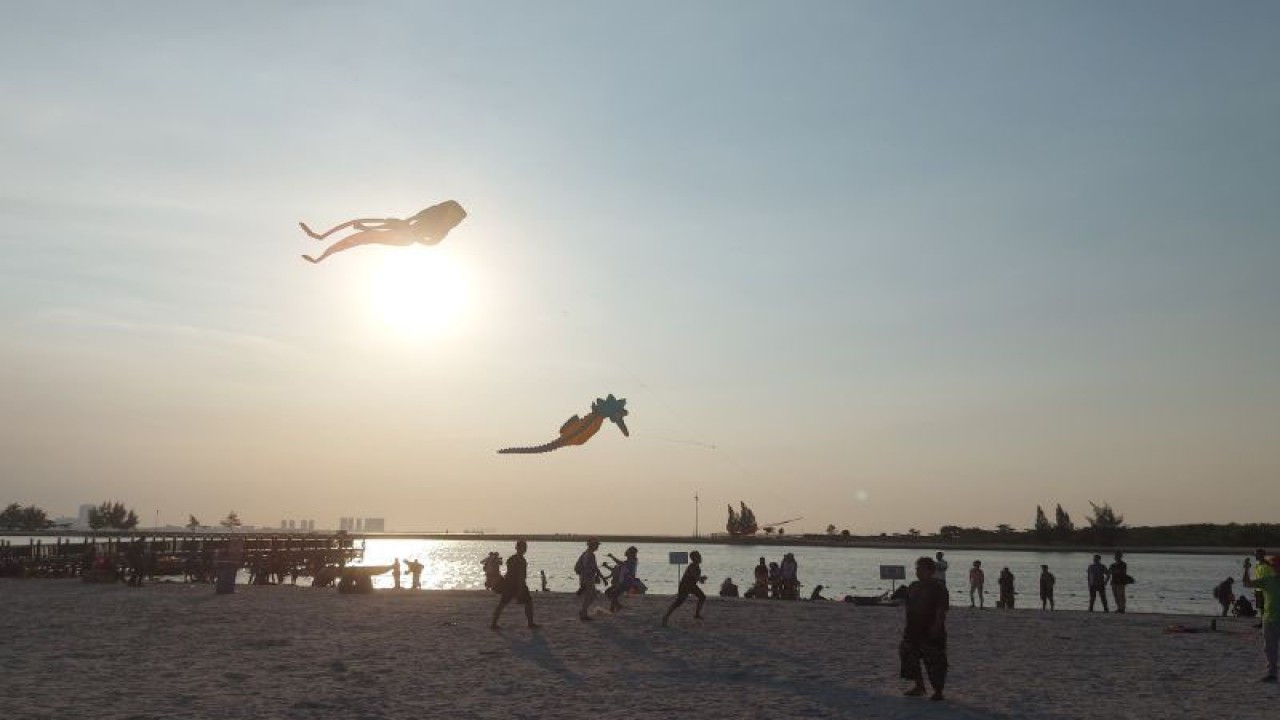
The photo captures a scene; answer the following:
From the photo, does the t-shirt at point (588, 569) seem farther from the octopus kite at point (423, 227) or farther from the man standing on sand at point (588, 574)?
the octopus kite at point (423, 227)

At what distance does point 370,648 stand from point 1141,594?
221ft

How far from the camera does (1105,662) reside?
1650 centimetres

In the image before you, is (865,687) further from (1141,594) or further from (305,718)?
(1141,594)

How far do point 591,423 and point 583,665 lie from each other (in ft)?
45.1

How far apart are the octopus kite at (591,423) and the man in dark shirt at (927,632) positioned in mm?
16057

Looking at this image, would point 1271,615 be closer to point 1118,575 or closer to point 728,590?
point 1118,575

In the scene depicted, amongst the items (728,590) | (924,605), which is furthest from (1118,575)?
(924,605)

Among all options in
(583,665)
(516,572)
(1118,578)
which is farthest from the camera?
(1118,578)

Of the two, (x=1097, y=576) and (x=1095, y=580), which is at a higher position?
(x=1097, y=576)

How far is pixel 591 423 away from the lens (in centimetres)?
2875

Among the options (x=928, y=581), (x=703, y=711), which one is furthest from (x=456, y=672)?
(x=928, y=581)

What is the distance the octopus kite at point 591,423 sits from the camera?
93.4 ft

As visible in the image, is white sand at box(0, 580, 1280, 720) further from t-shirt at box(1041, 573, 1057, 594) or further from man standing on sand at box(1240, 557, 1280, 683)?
t-shirt at box(1041, 573, 1057, 594)

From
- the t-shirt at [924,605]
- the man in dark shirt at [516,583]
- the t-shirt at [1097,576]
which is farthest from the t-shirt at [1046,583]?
the t-shirt at [924,605]
